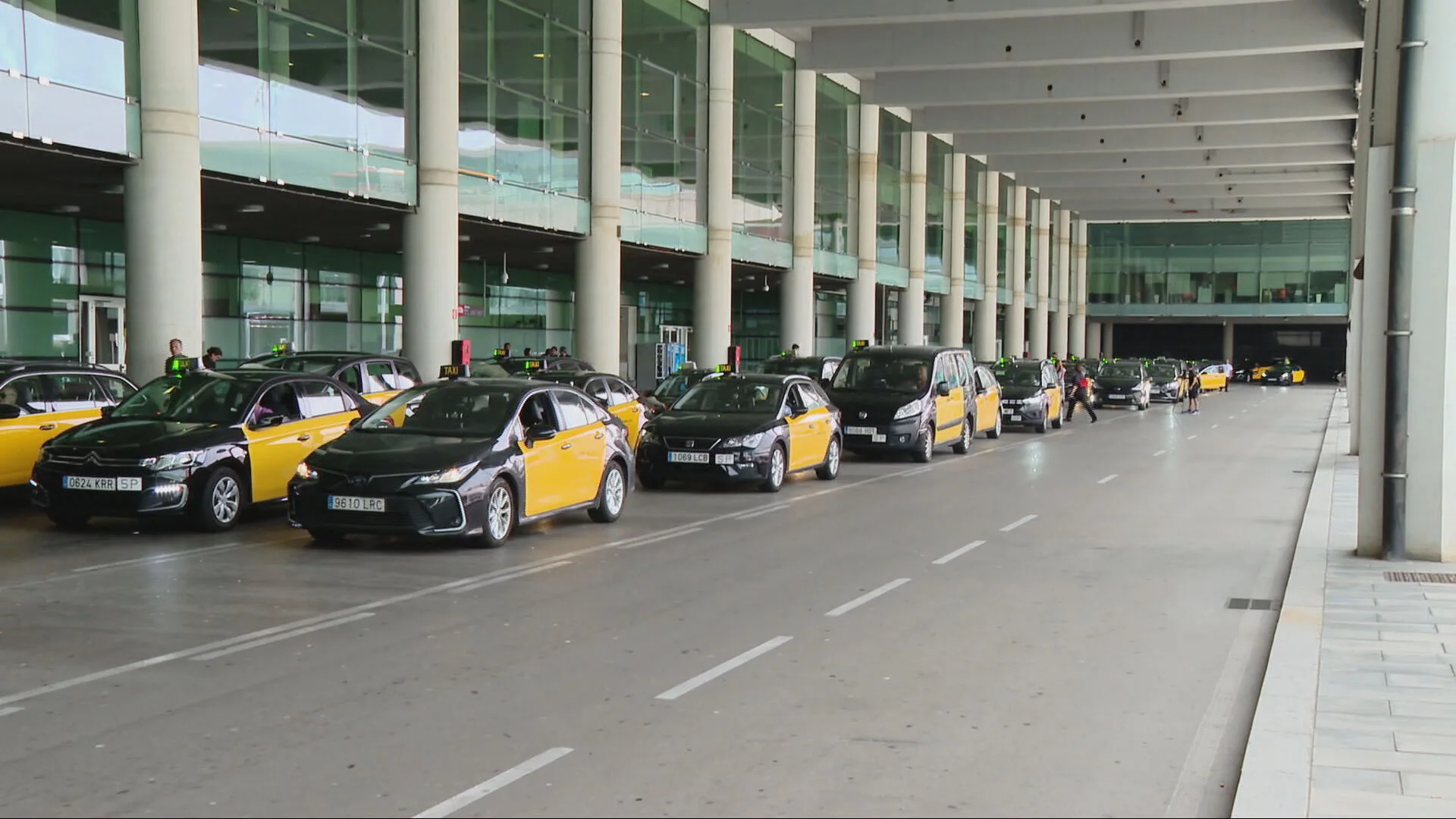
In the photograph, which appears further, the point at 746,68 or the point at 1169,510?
the point at 746,68

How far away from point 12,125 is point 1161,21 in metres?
27.1

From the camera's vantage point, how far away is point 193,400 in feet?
48.4

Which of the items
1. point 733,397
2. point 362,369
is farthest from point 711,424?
point 362,369

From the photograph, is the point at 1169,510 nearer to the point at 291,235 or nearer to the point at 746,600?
the point at 746,600

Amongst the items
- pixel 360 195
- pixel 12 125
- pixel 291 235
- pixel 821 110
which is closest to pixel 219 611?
pixel 12 125

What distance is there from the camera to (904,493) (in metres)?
18.5

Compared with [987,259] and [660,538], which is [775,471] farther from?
[987,259]

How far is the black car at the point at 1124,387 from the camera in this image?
48.2 meters

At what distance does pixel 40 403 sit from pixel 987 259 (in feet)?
187

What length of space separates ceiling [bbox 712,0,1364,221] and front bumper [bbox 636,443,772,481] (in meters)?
17.2

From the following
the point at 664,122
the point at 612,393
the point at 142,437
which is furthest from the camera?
the point at 664,122

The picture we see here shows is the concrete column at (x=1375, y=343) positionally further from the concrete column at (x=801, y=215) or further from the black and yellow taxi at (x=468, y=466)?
the concrete column at (x=801, y=215)

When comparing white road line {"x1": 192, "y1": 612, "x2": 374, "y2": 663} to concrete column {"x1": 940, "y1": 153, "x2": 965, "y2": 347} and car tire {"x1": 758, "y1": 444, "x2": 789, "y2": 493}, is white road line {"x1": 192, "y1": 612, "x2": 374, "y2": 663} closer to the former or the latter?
car tire {"x1": 758, "y1": 444, "x2": 789, "y2": 493}

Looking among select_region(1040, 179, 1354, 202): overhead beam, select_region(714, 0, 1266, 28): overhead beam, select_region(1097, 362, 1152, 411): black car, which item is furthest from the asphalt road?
select_region(1040, 179, 1354, 202): overhead beam
